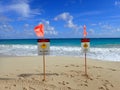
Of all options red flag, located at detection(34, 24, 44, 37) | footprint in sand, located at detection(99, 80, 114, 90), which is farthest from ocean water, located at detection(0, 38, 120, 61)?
red flag, located at detection(34, 24, 44, 37)

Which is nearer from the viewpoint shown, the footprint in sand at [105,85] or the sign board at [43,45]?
the footprint in sand at [105,85]

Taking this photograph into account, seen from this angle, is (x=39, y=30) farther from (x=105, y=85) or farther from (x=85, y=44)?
(x=105, y=85)

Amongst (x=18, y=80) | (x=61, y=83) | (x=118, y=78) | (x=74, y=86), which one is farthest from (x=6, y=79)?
(x=118, y=78)

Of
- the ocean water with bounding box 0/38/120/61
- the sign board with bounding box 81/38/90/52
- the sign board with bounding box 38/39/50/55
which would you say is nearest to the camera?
the sign board with bounding box 38/39/50/55

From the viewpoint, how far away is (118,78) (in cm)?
691

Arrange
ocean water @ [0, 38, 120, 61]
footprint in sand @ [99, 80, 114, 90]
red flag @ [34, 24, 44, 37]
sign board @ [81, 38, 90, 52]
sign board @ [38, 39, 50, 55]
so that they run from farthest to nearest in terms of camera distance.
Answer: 1. ocean water @ [0, 38, 120, 61]
2. sign board @ [81, 38, 90, 52]
3. sign board @ [38, 39, 50, 55]
4. red flag @ [34, 24, 44, 37]
5. footprint in sand @ [99, 80, 114, 90]

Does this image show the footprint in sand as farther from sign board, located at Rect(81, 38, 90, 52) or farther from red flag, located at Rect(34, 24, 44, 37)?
red flag, located at Rect(34, 24, 44, 37)

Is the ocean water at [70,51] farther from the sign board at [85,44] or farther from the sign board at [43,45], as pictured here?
the sign board at [43,45]

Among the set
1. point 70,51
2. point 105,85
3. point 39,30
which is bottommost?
point 105,85

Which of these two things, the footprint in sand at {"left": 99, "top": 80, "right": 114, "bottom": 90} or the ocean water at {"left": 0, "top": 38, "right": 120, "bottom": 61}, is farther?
the ocean water at {"left": 0, "top": 38, "right": 120, "bottom": 61}

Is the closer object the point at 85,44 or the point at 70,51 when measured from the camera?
the point at 85,44

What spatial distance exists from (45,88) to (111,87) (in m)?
2.07

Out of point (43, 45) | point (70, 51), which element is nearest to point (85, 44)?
point (43, 45)

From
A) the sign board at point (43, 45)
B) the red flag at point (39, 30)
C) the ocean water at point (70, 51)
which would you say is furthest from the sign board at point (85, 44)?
the red flag at point (39, 30)
